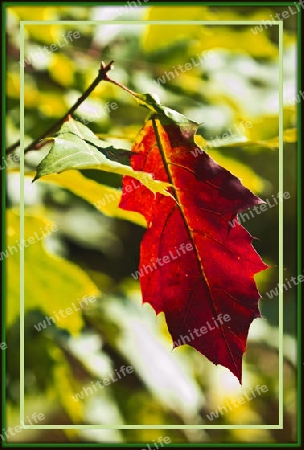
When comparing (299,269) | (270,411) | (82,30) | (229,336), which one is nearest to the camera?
(229,336)

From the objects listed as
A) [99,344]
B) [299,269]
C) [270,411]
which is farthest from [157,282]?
[270,411]

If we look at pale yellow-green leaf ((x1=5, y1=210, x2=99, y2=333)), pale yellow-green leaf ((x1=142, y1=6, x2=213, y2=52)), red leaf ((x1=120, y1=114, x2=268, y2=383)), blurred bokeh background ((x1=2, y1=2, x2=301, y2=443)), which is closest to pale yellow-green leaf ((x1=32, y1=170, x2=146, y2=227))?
blurred bokeh background ((x1=2, y1=2, x2=301, y2=443))

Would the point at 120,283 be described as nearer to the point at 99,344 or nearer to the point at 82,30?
the point at 99,344

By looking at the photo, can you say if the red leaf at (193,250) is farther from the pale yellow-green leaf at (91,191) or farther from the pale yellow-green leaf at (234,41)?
the pale yellow-green leaf at (234,41)

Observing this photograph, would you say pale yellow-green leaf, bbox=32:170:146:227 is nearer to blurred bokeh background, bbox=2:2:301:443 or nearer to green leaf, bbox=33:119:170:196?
blurred bokeh background, bbox=2:2:301:443

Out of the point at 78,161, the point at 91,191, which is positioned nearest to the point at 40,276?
the point at 91,191

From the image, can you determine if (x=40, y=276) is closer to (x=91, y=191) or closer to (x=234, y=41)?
(x=91, y=191)

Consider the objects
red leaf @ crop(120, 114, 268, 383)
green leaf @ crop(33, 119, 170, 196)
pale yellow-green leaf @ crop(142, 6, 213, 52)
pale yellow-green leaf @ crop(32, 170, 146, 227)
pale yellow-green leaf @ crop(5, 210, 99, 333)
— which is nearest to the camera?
green leaf @ crop(33, 119, 170, 196)
